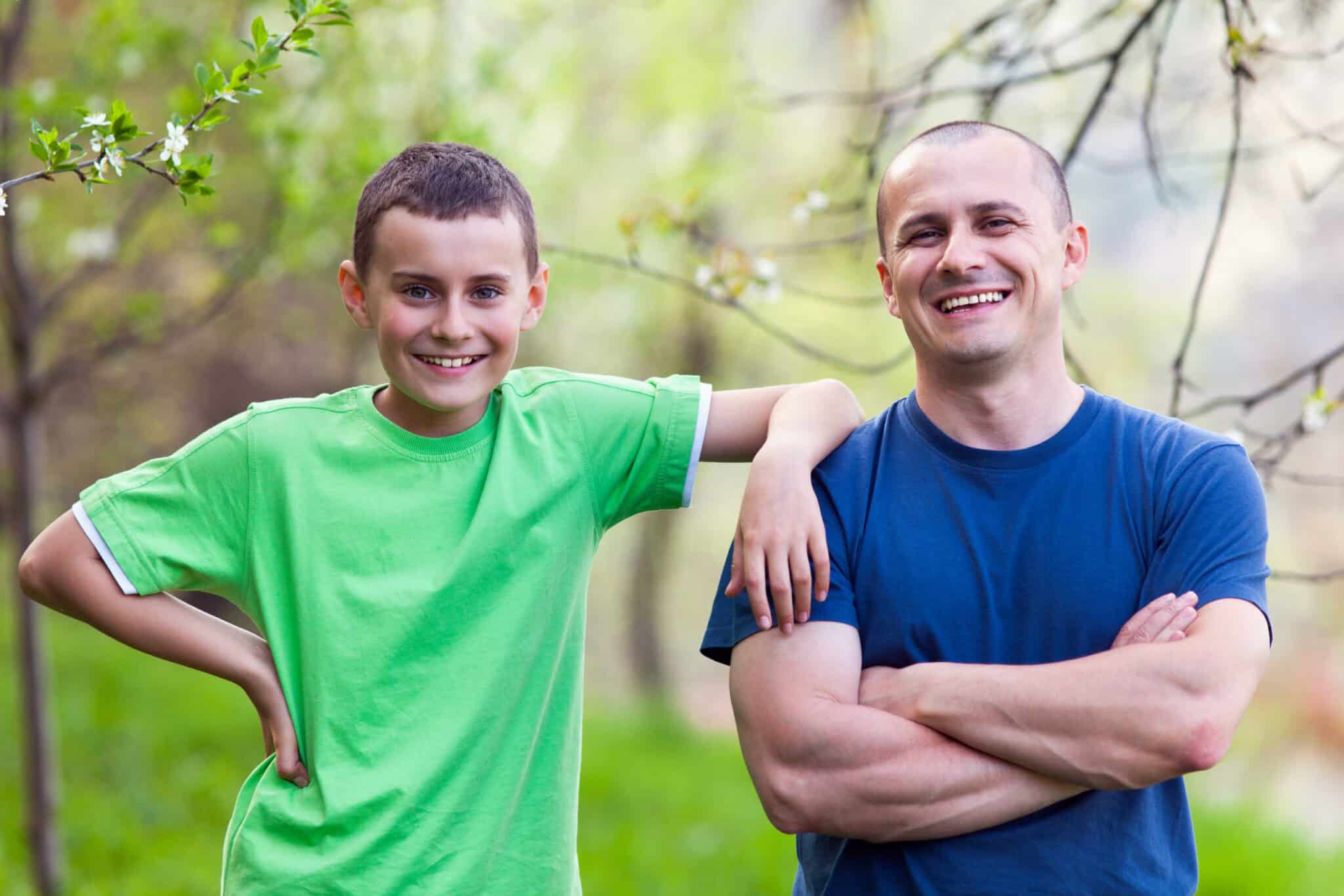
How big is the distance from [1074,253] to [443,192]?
106 cm

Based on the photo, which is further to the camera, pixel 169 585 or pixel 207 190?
pixel 169 585

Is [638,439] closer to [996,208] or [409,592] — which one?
[409,592]

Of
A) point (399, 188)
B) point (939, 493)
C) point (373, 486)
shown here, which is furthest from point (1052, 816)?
point (399, 188)

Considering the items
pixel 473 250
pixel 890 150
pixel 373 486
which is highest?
pixel 890 150

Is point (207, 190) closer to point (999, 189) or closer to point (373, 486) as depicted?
point (373, 486)

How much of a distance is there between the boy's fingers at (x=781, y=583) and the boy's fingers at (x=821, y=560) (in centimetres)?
4

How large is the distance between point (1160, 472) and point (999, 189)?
1.69ft

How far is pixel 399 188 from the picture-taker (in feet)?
6.84

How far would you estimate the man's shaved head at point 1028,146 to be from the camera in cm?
209

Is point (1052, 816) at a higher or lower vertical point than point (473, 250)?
lower

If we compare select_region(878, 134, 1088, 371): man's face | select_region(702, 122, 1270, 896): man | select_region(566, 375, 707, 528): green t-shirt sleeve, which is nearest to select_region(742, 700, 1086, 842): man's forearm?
select_region(702, 122, 1270, 896): man

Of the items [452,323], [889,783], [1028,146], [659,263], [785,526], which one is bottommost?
[889,783]

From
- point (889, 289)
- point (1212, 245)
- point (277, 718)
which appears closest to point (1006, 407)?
Answer: point (889, 289)

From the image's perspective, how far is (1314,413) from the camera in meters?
2.75
